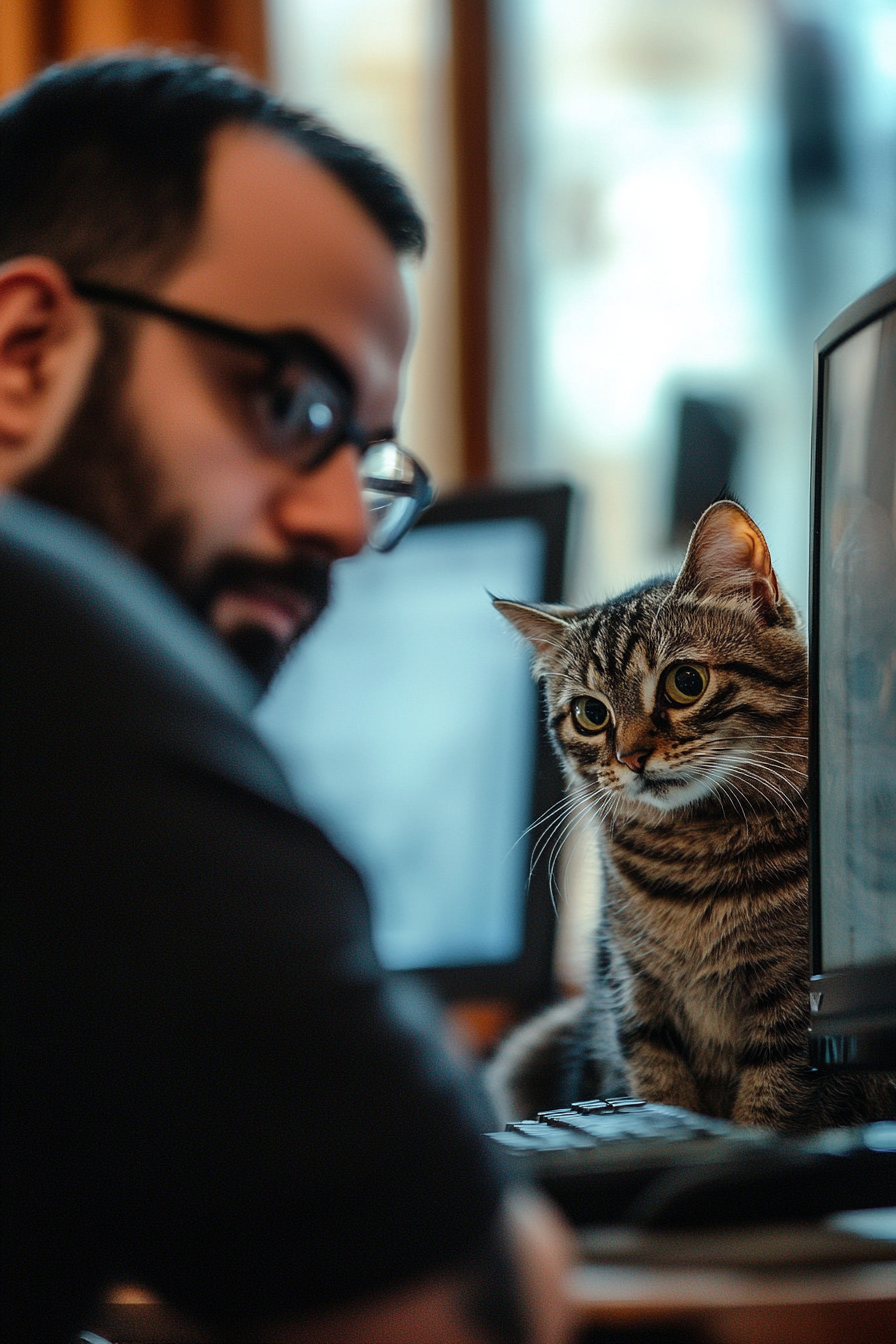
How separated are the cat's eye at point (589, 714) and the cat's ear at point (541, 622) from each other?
36mm

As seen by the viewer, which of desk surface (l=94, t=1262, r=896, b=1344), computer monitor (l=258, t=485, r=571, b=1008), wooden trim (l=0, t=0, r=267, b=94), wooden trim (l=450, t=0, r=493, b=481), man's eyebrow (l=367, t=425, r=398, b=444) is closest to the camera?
desk surface (l=94, t=1262, r=896, b=1344)

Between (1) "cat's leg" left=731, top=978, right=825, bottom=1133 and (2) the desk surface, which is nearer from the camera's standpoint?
(2) the desk surface

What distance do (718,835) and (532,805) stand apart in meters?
0.32

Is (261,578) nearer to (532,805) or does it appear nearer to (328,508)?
(328,508)

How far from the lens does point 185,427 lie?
691 millimetres

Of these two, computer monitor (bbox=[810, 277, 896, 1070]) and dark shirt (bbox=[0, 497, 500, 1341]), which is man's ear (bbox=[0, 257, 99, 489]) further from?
computer monitor (bbox=[810, 277, 896, 1070])

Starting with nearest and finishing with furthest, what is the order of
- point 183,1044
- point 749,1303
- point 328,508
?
point 183,1044, point 749,1303, point 328,508

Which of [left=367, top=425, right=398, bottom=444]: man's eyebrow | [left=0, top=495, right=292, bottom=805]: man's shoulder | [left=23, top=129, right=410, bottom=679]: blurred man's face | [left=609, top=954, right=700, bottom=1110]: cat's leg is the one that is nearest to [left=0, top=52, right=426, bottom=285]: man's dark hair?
[left=23, top=129, right=410, bottom=679]: blurred man's face

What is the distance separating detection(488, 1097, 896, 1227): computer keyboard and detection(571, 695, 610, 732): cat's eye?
0.20 metres

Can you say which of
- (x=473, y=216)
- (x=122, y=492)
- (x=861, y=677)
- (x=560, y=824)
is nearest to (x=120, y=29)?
(x=473, y=216)

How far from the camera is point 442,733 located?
3.72 feet

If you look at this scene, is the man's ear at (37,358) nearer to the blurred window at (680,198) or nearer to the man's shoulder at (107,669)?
the man's shoulder at (107,669)

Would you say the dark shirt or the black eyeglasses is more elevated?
the black eyeglasses

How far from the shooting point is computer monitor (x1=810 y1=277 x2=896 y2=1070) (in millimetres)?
523
